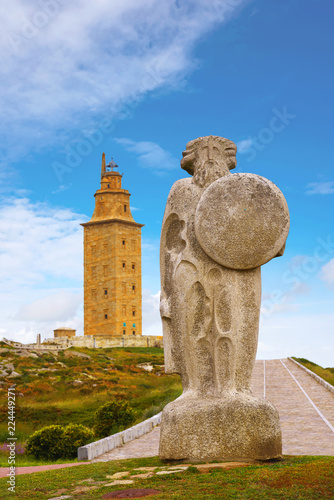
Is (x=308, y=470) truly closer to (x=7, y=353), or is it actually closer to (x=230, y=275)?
(x=230, y=275)

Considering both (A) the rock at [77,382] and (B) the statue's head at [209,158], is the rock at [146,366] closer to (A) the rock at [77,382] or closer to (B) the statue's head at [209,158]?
(A) the rock at [77,382]

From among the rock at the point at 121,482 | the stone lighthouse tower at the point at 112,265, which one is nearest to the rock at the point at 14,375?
the rock at the point at 121,482

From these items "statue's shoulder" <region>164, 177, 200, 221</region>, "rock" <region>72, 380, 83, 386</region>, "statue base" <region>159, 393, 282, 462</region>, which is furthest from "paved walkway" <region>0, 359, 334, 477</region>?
"rock" <region>72, 380, 83, 386</region>

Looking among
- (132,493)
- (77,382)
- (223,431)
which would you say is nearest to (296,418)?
(223,431)

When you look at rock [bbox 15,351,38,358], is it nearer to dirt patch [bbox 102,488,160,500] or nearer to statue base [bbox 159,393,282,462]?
statue base [bbox 159,393,282,462]

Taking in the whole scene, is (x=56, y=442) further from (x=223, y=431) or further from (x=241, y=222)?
(x=241, y=222)

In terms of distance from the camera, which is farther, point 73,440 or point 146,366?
point 146,366

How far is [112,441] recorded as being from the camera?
10797mm

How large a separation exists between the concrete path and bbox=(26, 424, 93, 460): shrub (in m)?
1.40

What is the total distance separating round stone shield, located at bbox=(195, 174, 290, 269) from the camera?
665 cm

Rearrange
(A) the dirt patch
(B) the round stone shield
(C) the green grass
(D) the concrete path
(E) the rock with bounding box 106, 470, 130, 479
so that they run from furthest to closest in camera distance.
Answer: (D) the concrete path
(B) the round stone shield
(E) the rock with bounding box 106, 470, 130, 479
(A) the dirt patch
(C) the green grass

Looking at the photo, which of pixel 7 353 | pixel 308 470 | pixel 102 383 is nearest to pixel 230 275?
pixel 308 470

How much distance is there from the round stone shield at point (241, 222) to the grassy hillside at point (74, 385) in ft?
30.7

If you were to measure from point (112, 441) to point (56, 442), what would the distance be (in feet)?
6.69
